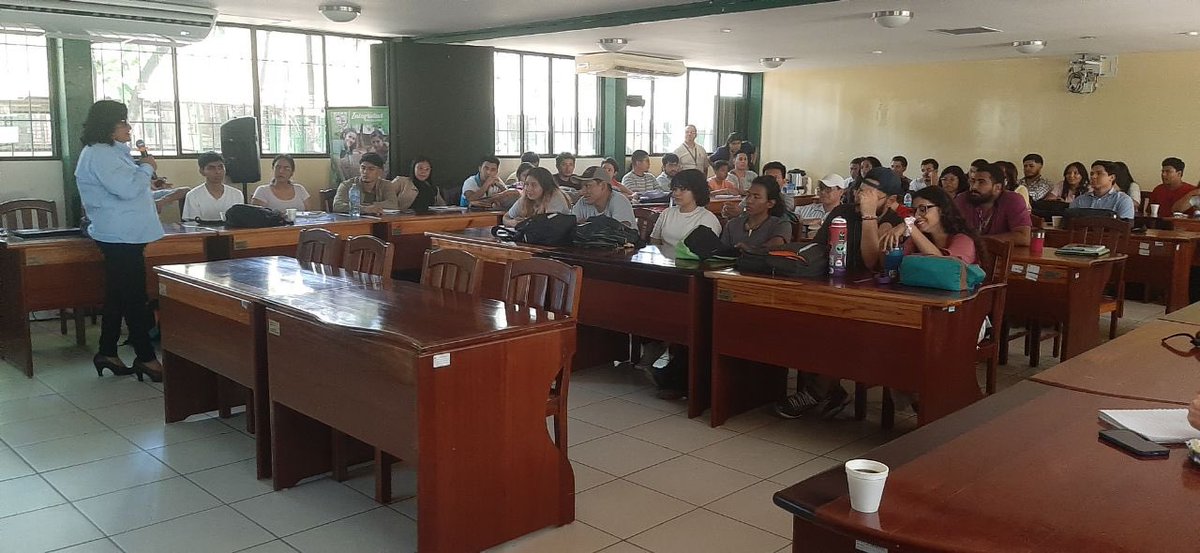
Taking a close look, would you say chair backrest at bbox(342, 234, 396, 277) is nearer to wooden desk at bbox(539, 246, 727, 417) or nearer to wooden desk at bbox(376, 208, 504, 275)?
wooden desk at bbox(539, 246, 727, 417)

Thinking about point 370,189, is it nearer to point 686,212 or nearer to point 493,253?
point 493,253

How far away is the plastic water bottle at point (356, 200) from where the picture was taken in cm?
722

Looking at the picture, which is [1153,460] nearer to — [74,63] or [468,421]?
[468,421]

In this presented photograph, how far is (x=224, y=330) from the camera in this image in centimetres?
380

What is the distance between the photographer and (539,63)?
37.2ft

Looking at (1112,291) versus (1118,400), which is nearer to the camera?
(1118,400)

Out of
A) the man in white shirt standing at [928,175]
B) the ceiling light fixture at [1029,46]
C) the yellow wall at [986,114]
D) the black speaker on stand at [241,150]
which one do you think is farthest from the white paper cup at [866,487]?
the yellow wall at [986,114]

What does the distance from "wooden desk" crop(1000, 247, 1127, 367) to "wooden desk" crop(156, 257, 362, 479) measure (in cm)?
383

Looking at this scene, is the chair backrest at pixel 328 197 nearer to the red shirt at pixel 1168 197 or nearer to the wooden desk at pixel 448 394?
the wooden desk at pixel 448 394

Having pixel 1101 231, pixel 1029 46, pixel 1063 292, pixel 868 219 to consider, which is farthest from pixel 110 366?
pixel 1029 46

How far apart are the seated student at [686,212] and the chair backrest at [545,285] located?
6.04 ft

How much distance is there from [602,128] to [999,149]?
5.06 m

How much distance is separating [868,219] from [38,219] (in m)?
5.78

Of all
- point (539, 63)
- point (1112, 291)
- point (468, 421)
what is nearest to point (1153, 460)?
point (468, 421)
